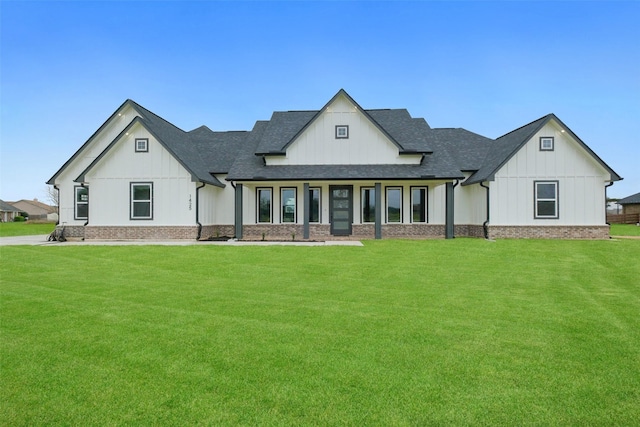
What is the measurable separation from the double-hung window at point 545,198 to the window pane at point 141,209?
19.1 metres

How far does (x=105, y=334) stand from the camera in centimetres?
470

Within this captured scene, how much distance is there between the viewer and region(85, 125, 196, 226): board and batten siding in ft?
59.0

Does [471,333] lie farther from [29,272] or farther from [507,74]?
[507,74]

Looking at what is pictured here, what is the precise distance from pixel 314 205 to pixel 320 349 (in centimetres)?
1607

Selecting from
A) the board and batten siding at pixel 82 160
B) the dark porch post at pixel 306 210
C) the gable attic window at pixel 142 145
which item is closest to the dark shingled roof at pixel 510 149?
the dark porch post at pixel 306 210

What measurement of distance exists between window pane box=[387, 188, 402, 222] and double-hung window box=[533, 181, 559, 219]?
6546 millimetres

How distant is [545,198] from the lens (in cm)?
1816

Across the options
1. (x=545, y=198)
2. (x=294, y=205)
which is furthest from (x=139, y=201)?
(x=545, y=198)

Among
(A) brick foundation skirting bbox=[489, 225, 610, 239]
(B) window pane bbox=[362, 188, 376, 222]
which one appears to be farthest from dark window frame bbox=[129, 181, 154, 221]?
(A) brick foundation skirting bbox=[489, 225, 610, 239]

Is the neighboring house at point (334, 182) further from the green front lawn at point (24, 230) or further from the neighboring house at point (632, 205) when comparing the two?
the neighboring house at point (632, 205)

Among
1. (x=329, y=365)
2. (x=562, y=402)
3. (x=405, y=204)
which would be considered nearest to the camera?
(x=562, y=402)

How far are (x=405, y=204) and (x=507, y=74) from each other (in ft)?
40.2

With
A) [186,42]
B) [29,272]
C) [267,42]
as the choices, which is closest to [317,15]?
[267,42]

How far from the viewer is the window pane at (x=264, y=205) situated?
2028 cm
